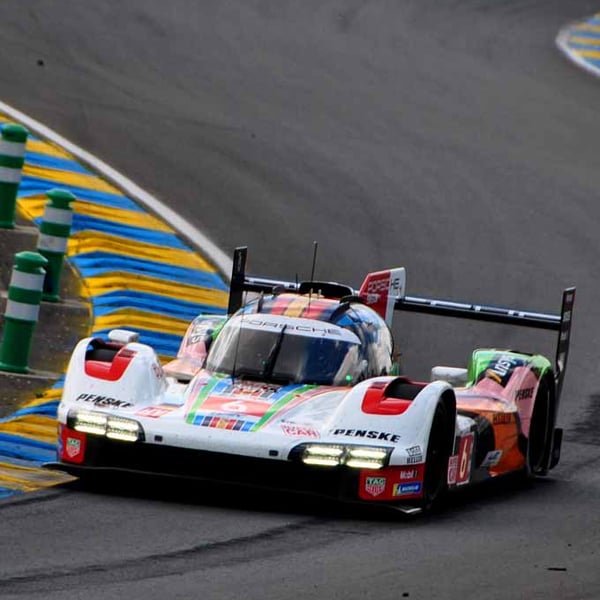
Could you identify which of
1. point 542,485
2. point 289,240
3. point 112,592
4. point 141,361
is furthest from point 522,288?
point 112,592

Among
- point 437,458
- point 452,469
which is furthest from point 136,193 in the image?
point 437,458

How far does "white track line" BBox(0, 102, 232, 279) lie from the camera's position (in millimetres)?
16312

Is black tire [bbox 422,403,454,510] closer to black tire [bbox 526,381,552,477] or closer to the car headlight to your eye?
the car headlight

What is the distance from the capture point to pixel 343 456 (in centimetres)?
920

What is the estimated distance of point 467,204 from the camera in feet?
63.1

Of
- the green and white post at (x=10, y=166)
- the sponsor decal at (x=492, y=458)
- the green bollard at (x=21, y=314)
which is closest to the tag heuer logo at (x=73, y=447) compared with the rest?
the sponsor decal at (x=492, y=458)

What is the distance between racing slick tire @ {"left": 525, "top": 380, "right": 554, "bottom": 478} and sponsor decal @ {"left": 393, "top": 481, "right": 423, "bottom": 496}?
89.7 inches

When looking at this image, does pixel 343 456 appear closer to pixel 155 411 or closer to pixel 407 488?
pixel 407 488

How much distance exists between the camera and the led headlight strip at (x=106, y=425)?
935 centimetres

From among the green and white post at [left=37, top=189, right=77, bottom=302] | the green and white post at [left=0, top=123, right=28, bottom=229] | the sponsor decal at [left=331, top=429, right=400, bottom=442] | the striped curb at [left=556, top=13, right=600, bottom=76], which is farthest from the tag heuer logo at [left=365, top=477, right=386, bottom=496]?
the striped curb at [left=556, top=13, right=600, bottom=76]

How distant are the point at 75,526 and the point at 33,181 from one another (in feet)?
28.3

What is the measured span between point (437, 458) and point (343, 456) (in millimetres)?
772

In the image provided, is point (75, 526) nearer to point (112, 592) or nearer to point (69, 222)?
point (112, 592)

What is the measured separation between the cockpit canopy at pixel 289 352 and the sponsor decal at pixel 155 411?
78cm
